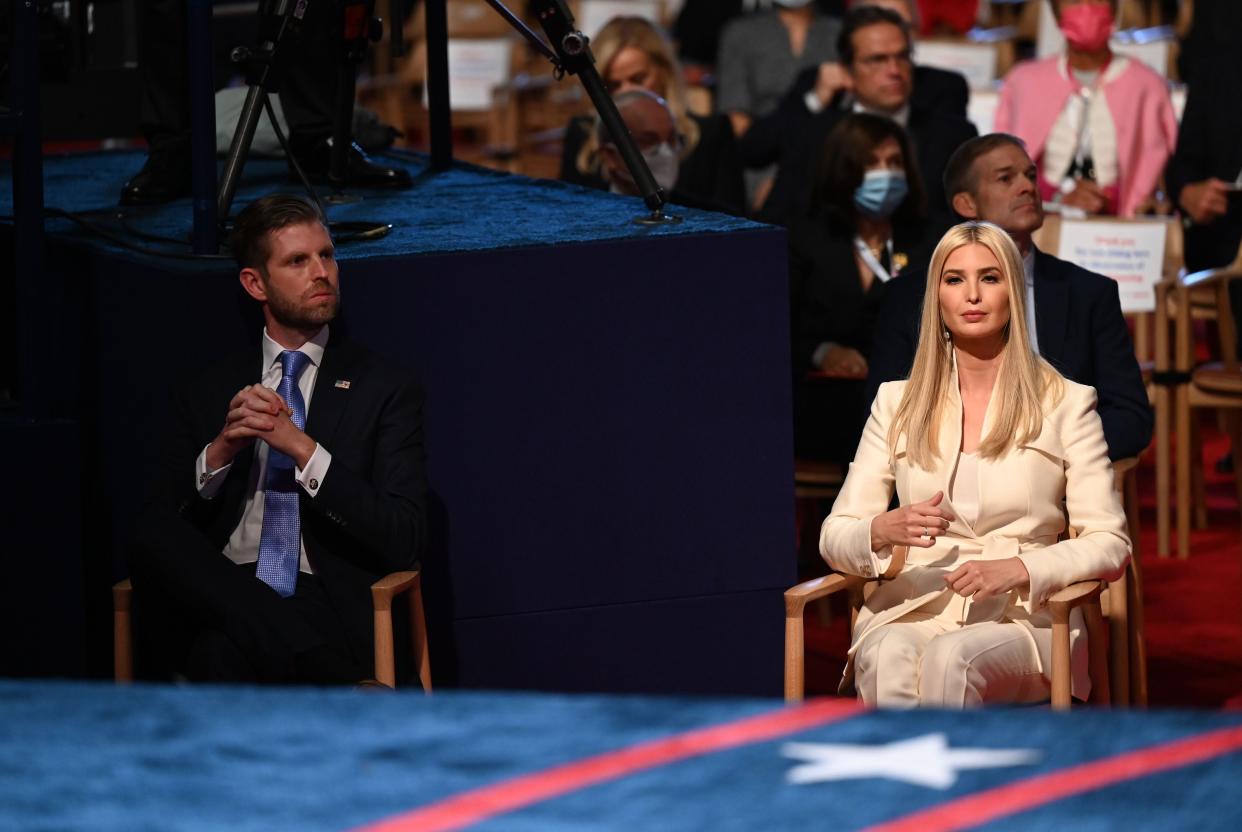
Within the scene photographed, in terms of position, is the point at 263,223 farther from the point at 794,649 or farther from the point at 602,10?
the point at 602,10

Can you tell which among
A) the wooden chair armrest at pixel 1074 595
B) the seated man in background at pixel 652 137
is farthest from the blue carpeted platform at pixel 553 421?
the seated man in background at pixel 652 137

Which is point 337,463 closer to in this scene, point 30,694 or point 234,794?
point 30,694

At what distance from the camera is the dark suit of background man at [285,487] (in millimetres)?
3746

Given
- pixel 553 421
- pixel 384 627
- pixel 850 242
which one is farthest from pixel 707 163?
pixel 384 627

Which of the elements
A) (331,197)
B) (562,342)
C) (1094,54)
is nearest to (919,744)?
(562,342)

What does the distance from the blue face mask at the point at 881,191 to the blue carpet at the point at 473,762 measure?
368cm

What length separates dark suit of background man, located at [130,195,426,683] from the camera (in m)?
3.75

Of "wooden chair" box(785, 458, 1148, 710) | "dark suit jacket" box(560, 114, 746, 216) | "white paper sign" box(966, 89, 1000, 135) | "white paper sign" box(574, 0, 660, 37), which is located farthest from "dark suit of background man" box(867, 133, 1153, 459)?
"white paper sign" box(574, 0, 660, 37)

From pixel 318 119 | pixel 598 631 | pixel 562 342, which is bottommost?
pixel 598 631

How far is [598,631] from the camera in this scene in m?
4.30

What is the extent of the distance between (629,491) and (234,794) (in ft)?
8.73

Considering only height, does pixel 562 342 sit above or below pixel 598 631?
above

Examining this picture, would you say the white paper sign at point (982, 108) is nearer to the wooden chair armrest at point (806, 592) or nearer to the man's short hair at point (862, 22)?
the man's short hair at point (862, 22)

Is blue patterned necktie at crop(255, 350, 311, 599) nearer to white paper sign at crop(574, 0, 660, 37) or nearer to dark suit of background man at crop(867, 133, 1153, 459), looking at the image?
dark suit of background man at crop(867, 133, 1153, 459)
